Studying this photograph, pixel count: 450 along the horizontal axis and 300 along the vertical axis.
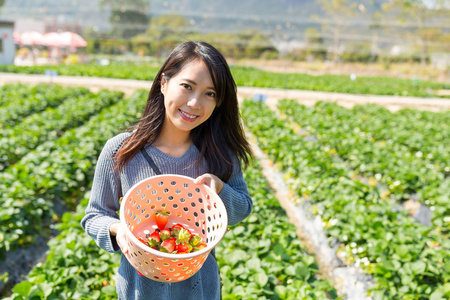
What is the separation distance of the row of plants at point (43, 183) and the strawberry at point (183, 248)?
1497mm

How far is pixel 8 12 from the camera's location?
45250 millimetres

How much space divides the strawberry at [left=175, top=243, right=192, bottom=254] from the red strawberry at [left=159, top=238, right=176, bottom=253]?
2cm

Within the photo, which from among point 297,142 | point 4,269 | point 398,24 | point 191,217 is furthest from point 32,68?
point 398,24

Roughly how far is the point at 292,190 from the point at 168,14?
42764mm

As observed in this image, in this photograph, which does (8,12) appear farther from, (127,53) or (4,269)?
(4,269)

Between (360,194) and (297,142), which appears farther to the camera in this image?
(297,142)

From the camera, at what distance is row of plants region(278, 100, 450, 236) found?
441 centimetres

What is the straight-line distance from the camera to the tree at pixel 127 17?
38.9 metres

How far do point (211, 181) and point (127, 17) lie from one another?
151ft

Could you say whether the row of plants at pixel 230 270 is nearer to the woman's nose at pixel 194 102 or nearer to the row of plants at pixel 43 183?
the row of plants at pixel 43 183

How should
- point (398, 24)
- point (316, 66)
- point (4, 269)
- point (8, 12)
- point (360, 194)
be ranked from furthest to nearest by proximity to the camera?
point (8, 12)
point (398, 24)
point (316, 66)
point (360, 194)
point (4, 269)

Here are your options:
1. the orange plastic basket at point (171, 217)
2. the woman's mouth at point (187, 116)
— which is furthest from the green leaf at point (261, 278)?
the woman's mouth at point (187, 116)

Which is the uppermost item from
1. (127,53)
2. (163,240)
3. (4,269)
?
(163,240)

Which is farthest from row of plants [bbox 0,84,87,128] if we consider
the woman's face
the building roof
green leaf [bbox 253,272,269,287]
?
the building roof
